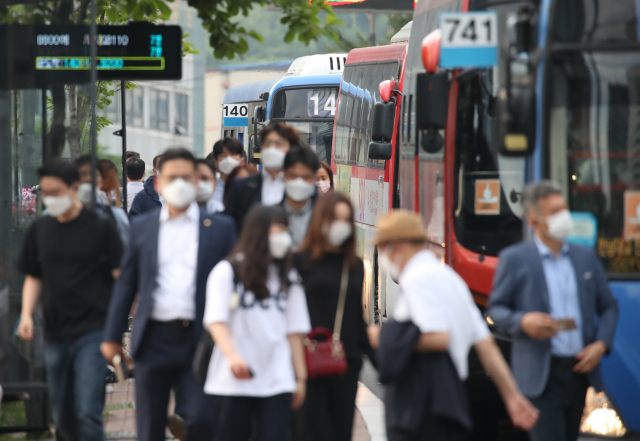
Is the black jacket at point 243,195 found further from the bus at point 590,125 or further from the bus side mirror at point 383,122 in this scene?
the bus side mirror at point 383,122

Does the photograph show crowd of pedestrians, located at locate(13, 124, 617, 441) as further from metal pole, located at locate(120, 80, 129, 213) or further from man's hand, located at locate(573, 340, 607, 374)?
metal pole, located at locate(120, 80, 129, 213)

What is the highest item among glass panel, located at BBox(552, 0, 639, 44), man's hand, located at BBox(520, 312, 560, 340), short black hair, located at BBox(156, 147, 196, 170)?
glass panel, located at BBox(552, 0, 639, 44)

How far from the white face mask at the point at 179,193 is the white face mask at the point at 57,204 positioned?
74 centimetres

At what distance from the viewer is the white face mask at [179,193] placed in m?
6.03

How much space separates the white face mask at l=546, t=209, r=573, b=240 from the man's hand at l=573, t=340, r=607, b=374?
0.58 meters

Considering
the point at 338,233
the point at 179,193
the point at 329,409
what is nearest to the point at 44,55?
the point at 179,193

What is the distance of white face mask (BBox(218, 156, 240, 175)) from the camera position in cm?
924

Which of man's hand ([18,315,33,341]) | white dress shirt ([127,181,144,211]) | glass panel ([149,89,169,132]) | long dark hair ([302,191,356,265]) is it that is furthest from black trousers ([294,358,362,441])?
glass panel ([149,89,169,132])

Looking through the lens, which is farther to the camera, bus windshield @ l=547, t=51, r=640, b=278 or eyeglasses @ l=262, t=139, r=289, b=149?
eyeglasses @ l=262, t=139, r=289, b=149

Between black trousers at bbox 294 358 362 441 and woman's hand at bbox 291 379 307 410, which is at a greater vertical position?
woman's hand at bbox 291 379 307 410

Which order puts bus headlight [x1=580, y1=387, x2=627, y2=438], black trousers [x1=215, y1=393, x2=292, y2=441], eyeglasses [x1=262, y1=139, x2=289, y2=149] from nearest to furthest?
1. black trousers [x1=215, y1=393, x2=292, y2=441]
2. bus headlight [x1=580, y1=387, x2=627, y2=438]
3. eyeglasses [x1=262, y1=139, x2=289, y2=149]

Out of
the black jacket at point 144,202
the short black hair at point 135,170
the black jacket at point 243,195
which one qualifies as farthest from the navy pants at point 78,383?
the short black hair at point 135,170

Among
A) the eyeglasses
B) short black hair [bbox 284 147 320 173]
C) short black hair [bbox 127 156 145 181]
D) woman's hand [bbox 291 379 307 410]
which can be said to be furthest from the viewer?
short black hair [bbox 127 156 145 181]

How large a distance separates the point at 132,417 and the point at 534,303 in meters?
4.09
